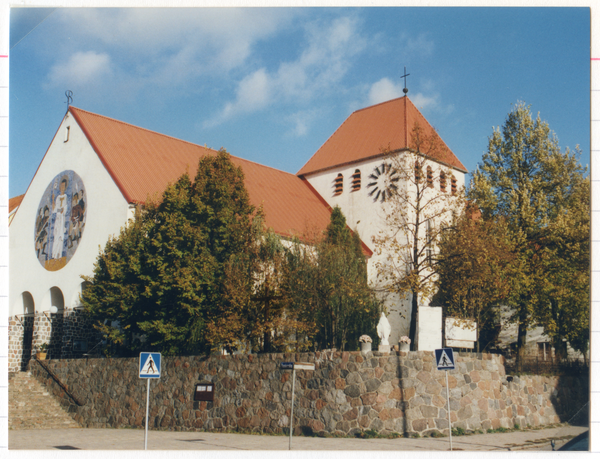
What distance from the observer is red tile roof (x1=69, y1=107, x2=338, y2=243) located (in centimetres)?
2594

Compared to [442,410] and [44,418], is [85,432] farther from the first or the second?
[442,410]

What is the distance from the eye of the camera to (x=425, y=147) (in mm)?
20484

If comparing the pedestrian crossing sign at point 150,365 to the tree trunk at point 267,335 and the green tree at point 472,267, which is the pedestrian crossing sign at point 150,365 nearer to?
the tree trunk at point 267,335

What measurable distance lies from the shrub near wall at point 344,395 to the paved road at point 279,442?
2.28 ft

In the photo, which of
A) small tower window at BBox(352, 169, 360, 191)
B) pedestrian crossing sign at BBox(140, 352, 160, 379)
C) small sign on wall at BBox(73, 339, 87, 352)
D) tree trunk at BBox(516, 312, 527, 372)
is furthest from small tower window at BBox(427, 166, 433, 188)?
small sign on wall at BBox(73, 339, 87, 352)

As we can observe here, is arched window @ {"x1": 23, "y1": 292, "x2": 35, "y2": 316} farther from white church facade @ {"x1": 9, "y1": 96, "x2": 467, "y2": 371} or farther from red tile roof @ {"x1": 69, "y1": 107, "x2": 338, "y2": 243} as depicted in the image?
red tile roof @ {"x1": 69, "y1": 107, "x2": 338, "y2": 243}

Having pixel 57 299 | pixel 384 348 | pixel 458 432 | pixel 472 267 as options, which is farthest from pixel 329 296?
pixel 57 299

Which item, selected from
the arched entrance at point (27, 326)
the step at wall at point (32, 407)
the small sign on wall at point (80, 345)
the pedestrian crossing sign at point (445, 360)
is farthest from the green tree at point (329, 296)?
the arched entrance at point (27, 326)

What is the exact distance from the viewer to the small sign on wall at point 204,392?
1780 cm

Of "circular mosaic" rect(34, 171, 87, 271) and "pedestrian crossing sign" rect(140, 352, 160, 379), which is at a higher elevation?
"circular mosaic" rect(34, 171, 87, 271)

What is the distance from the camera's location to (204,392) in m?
17.9

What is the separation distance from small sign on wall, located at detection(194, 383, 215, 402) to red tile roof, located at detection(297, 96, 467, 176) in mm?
16438

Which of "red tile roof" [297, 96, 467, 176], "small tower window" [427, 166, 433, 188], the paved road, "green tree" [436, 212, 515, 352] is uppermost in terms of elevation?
"red tile roof" [297, 96, 467, 176]
